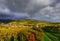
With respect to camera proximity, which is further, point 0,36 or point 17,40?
point 17,40

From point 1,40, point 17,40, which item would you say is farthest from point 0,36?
point 17,40

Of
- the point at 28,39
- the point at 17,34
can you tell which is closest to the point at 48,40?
the point at 28,39

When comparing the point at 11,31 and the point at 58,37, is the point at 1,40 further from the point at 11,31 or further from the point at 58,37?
the point at 58,37

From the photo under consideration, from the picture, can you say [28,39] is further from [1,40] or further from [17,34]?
[1,40]

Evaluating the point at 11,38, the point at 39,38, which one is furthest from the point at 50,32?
the point at 11,38

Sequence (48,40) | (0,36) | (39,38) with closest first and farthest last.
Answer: (0,36) < (39,38) < (48,40)

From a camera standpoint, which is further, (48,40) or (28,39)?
(48,40)

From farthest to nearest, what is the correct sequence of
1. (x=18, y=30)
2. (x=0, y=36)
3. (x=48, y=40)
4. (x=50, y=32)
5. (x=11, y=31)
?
(x=50, y=32)
(x=48, y=40)
(x=18, y=30)
(x=11, y=31)
(x=0, y=36)

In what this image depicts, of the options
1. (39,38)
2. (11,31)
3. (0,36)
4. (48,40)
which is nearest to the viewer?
(0,36)

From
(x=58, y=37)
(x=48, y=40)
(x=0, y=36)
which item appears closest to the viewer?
(x=0, y=36)
